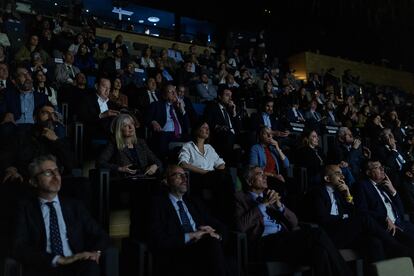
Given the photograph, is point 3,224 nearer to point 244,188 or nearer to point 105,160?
point 105,160

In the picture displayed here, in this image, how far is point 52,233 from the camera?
190cm

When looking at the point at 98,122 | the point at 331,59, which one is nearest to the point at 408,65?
the point at 331,59

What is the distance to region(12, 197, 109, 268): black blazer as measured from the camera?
1.76 metres

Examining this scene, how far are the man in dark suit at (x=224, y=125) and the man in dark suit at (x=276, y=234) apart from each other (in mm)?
1277

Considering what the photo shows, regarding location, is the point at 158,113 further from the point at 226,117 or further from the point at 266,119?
the point at 266,119

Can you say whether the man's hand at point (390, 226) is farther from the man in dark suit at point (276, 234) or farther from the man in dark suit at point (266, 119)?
the man in dark suit at point (266, 119)

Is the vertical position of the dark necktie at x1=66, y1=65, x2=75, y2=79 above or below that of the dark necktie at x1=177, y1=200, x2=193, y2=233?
above

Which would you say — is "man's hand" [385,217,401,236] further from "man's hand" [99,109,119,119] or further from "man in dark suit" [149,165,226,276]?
"man's hand" [99,109,119,119]

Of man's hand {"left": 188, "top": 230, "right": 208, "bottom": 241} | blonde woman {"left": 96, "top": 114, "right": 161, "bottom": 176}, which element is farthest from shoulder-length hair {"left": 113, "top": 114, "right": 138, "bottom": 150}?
man's hand {"left": 188, "top": 230, "right": 208, "bottom": 241}

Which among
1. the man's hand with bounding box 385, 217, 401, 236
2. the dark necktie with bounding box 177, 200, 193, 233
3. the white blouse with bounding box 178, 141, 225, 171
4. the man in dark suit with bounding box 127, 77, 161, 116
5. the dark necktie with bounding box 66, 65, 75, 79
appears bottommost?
the man's hand with bounding box 385, 217, 401, 236

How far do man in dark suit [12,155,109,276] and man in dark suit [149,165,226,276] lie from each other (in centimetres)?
32

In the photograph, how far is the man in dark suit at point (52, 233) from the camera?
1.76 m

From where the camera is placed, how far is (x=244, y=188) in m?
2.82

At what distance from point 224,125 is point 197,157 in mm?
1236
